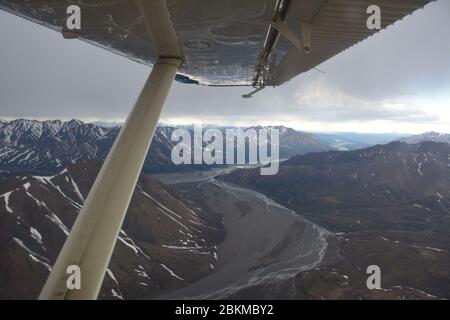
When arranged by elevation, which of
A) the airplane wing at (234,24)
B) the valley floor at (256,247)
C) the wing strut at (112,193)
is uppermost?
the airplane wing at (234,24)

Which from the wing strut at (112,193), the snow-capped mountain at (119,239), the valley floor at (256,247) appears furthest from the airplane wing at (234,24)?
the snow-capped mountain at (119,239)

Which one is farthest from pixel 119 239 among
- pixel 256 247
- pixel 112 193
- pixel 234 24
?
pixel 112 193

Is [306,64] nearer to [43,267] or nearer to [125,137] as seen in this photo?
[125,137]

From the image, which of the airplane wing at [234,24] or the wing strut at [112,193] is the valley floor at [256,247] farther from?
the wing strut at [112,193]

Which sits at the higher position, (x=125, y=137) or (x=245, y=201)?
(x=125, y=137)

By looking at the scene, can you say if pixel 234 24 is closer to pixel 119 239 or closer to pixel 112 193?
pixel 112 193

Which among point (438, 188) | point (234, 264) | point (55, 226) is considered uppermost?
Answer: point (438, 188)

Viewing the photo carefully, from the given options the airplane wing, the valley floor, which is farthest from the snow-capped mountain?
the airplane wing

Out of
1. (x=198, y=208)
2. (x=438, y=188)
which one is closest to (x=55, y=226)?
(x=198, y=208)
